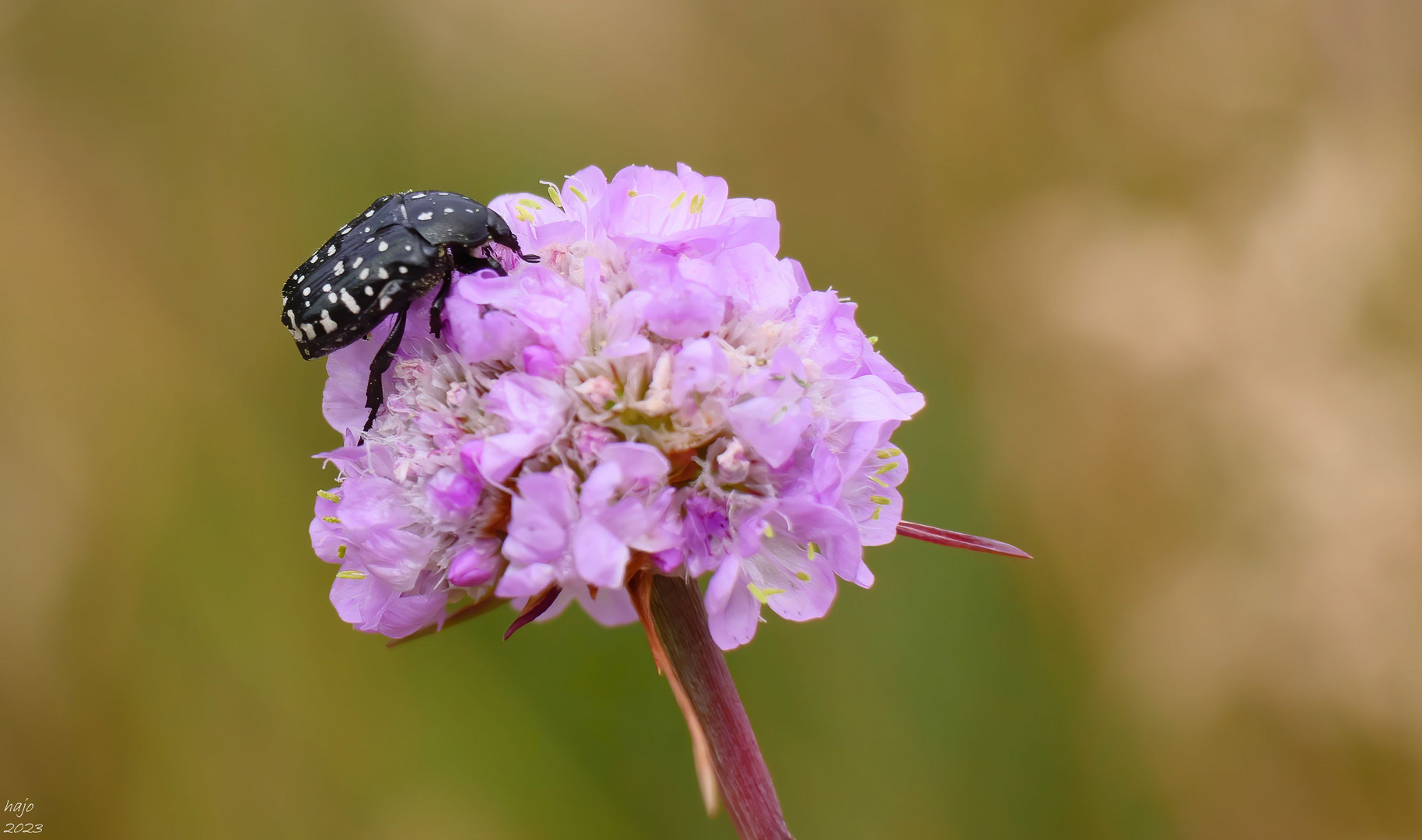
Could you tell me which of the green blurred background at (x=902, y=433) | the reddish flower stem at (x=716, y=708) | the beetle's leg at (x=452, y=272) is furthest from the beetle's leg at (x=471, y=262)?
the green blurred background at (x=902, y=433)

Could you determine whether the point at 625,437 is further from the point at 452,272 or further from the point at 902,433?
the point at 902,433

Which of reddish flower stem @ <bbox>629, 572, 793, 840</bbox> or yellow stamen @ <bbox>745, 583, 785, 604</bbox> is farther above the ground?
yellow stamen @ <bbox>745, 583, 785, 604</bbox>

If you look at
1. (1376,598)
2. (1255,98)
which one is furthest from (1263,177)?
(1376,598)

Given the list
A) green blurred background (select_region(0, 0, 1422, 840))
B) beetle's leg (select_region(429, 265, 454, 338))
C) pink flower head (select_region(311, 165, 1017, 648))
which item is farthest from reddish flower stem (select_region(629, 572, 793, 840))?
green blurred background (select_region(0, 0, 1422, 840))

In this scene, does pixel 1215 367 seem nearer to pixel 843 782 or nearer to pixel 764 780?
pixel 843 782

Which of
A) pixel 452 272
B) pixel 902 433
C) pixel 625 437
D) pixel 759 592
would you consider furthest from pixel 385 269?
pixel 902 433

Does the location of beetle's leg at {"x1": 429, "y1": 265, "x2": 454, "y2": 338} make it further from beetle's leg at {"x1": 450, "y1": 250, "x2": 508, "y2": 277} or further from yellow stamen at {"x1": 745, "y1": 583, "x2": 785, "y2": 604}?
yellow stamen at {"x1": 745, "y1": 583, "x2": 785, "y2": 604}
